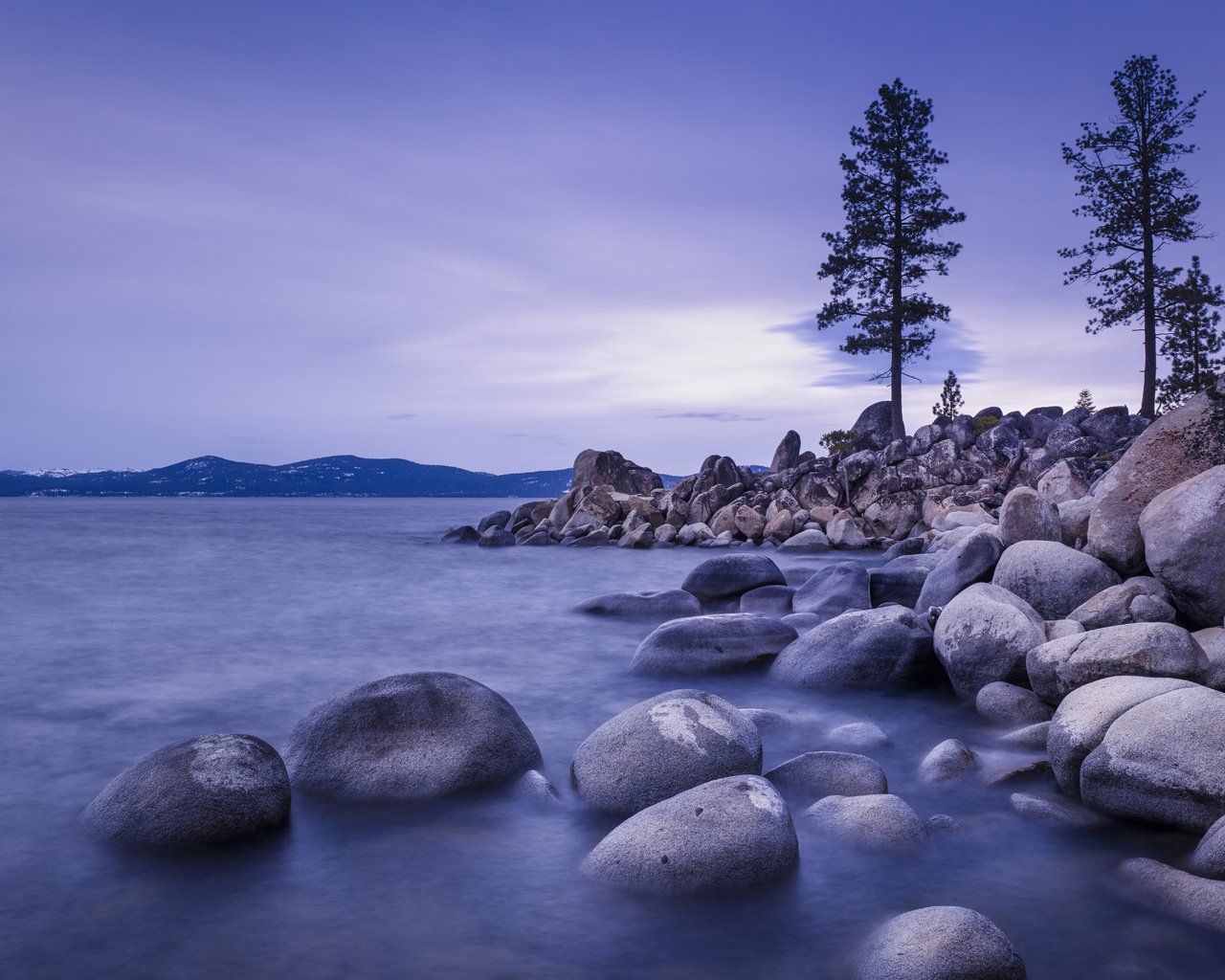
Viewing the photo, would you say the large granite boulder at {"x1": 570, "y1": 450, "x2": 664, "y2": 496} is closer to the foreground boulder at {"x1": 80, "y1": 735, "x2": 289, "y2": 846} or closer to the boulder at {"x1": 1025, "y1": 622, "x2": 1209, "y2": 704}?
the boulder at {"x1": 1025, "y1": 622, "x2": 1209, "y2": 704}

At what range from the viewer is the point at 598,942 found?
13.9 feet

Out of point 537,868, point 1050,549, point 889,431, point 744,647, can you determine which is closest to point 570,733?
point 744,647

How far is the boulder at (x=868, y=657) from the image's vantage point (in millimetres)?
8930

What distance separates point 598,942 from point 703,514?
30.0m

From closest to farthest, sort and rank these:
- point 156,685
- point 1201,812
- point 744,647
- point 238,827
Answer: point 1201,812
point 238,827
point 744,647
point 156,685

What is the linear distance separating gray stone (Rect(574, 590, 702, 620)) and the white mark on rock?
24.9 ft

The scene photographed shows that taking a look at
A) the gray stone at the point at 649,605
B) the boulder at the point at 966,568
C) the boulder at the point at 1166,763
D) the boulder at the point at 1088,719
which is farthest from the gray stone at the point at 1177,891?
the gray stone at the point at 649,605

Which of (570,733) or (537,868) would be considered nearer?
(537,868)

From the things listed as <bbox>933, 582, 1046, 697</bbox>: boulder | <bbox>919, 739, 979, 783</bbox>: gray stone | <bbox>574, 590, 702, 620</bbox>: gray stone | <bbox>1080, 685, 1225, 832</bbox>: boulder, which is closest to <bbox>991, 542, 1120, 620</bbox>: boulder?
<bbox>933, 582, 1046, 697</bbox>: boulder

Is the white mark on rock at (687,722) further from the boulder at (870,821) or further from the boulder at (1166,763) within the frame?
the boulder at (1166,763)

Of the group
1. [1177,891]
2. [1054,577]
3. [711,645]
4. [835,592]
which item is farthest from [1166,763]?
[835,592]

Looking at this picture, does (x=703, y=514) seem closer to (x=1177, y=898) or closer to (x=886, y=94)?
(x=886, y=94)

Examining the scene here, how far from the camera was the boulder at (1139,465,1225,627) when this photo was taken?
7.37 metres

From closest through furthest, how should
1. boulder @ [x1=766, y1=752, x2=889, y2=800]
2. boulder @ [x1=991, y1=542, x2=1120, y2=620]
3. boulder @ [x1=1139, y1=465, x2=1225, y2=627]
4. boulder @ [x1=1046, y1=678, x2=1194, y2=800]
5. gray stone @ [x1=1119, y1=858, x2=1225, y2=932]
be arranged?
gray stone @ [x1=1119, y1=858, x2=1225, y2=932]
boulder @ [x1=1046, y1=678, x2=1194, y2=800]
boulder @ [x1=766, y1=752, x2=889, y2=800]
boulder @ [x1=1139, y1=465, x2=1225, y2=627]
boulder @ [x1=991, y1=542, x2=1120, y2=620]
